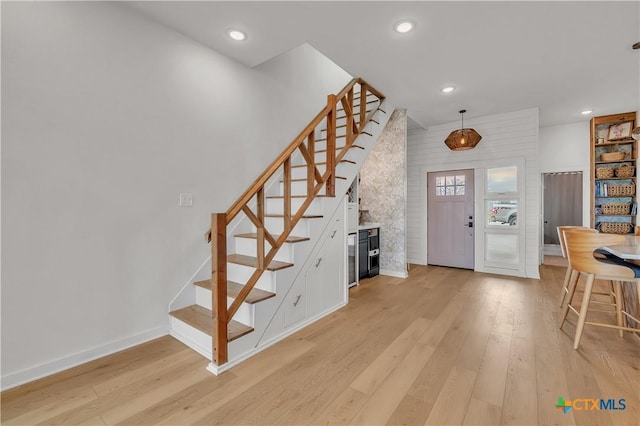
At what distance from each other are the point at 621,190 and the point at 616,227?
0.65 metres

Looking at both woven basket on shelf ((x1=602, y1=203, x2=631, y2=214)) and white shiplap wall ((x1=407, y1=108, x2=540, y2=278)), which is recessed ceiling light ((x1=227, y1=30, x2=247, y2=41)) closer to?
white shiplap wall ((x1=407, y1=108, x2=540, y2=278))

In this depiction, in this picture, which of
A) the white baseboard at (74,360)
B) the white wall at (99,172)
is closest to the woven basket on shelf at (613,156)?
the white wall at (99,172)

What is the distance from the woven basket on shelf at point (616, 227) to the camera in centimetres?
488

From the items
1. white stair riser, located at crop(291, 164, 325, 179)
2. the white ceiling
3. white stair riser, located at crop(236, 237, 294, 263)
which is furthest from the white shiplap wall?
white stair riser, located at crop(236, 237, 294, 263)

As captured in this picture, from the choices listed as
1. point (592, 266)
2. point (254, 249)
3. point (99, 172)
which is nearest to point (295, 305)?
point (254, 249)

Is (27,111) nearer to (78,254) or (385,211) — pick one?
(78,254)

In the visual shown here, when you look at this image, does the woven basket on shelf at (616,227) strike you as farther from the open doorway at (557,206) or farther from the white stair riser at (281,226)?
the white stair riser at (281,226)

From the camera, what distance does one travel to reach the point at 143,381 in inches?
75.8

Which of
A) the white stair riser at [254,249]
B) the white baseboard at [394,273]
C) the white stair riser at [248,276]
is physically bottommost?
the white baseboard at [394,273]

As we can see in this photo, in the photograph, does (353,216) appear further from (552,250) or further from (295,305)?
(552,250)

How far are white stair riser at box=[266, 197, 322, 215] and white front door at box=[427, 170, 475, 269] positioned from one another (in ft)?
11.7

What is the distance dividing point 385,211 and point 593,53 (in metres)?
3.17

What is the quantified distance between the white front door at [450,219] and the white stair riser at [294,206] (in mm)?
3578

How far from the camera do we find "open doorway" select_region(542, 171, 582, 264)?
6.46m
